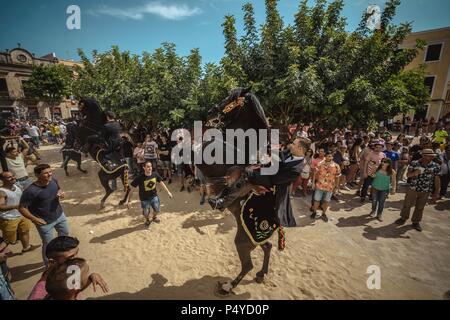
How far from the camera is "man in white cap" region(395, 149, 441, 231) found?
18.6 ft

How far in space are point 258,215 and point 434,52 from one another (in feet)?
95.7

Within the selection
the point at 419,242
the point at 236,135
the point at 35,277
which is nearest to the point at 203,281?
the point at 236,135

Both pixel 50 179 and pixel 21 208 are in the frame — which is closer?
pixel 21 208

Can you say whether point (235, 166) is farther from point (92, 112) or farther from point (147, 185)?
point (92, 112)

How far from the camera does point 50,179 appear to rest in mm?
4078

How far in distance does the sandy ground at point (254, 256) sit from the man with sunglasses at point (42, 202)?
1.25 metres

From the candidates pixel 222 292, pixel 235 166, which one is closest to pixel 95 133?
pixel 235 166

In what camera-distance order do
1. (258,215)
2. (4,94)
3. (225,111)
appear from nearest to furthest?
(225,111) → (258,215) → (4,94)

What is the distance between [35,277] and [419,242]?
8.61 m

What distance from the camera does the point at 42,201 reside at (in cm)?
389

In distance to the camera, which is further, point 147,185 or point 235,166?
point 147,185

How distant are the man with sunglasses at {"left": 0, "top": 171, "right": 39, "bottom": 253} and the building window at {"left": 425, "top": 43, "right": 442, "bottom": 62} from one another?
3179cm

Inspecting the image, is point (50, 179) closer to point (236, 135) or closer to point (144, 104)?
point (236, 135)

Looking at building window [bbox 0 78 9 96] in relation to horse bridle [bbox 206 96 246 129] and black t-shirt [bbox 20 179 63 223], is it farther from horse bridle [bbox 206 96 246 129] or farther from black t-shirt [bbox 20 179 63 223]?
horse bridle [bbox 206 96 246 129]
